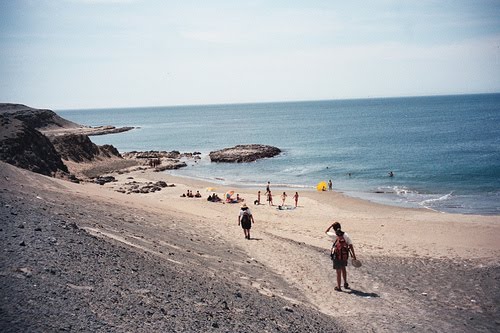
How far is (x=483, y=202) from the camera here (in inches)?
1233

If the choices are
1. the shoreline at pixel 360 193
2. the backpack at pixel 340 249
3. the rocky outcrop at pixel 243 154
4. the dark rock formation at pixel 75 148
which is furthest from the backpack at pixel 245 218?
the rocky outcrop at pixel 243 154

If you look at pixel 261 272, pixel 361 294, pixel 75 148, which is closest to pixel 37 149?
pixel 75 148

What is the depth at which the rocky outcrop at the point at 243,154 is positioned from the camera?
200 ft

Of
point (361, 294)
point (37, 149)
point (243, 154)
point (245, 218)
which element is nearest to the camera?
point (361, 294)

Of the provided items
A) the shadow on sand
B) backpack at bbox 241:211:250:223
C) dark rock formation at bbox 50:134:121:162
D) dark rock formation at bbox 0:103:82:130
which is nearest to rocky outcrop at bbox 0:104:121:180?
dark rock formation at bbox 50:134:121:162

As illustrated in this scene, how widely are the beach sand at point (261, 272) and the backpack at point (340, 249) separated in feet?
3.81

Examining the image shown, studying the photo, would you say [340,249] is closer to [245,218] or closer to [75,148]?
[245,218]

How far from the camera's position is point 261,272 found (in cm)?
1273

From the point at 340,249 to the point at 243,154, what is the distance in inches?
2016

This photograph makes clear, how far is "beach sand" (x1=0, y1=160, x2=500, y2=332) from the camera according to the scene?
8172mm

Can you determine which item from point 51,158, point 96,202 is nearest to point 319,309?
point 96,202

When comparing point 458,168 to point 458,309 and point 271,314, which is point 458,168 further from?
point 271,314

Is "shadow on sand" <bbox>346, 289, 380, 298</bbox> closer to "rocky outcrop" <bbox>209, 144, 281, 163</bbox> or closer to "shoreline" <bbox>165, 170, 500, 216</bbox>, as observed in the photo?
"shoreline" <bbox>165, 170, 500, 216</bbox>

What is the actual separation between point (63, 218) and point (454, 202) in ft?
96.9
